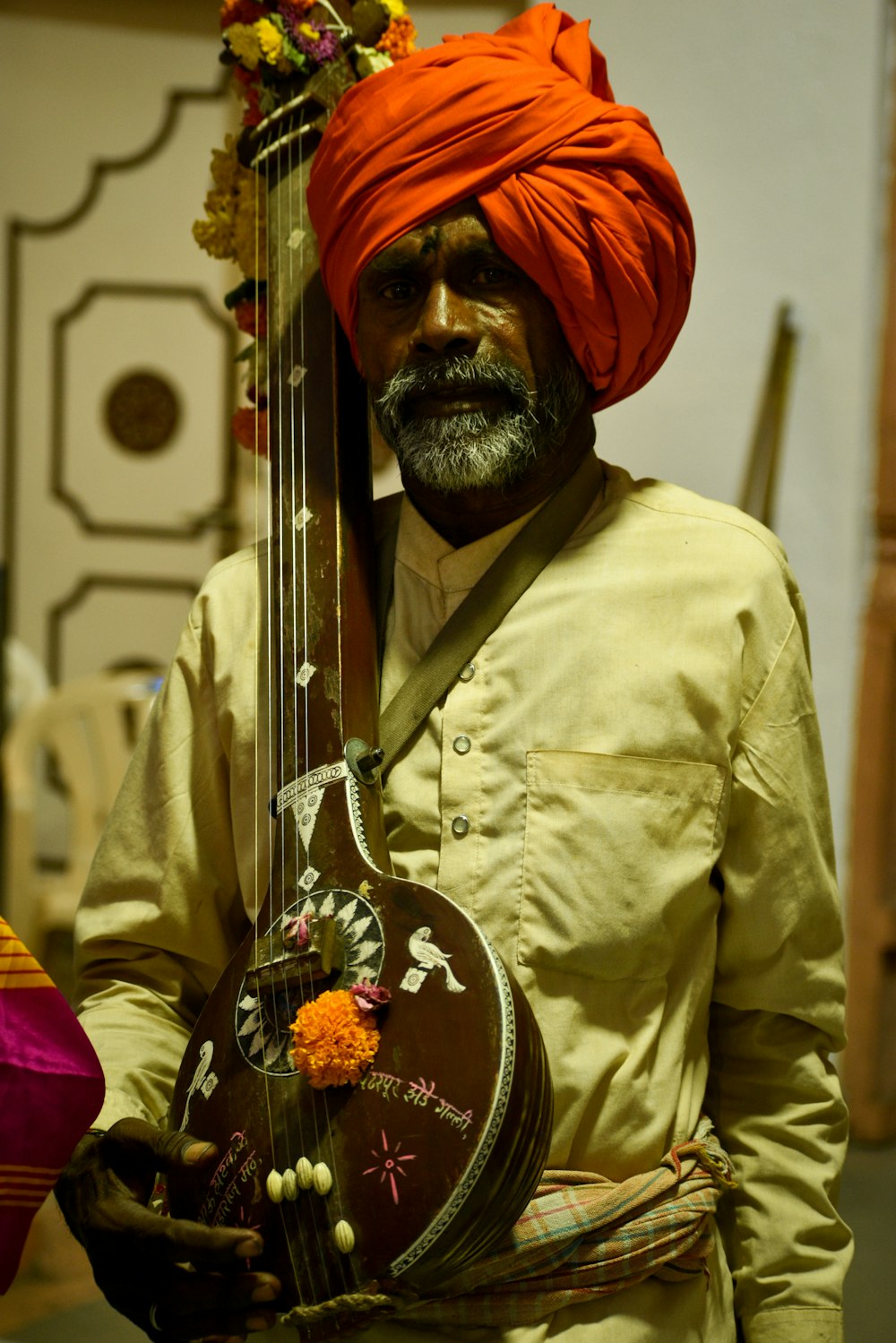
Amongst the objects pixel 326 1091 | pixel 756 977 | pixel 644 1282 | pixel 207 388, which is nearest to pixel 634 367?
pixel 756 977

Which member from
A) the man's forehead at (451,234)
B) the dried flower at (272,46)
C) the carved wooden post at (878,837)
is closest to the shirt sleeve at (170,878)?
the man's forehead at (451,234)

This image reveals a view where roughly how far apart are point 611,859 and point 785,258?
6.96ft

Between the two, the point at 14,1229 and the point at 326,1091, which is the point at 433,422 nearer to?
the point at 326,1091

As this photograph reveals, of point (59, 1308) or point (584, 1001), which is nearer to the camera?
point (584, 1001)

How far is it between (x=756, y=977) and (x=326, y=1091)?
0.47 meters

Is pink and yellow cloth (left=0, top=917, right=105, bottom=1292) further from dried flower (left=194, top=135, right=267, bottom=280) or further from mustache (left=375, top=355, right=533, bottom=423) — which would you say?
dried flower (left=194, top=135, right=267, bottom=280)

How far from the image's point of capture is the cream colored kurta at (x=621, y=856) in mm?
1281

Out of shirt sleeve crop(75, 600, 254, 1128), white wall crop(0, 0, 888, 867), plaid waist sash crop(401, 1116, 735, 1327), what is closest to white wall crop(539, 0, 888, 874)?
white wall crop(0, 0, 888, 867)

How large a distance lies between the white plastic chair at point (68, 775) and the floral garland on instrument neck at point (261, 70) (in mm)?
2870

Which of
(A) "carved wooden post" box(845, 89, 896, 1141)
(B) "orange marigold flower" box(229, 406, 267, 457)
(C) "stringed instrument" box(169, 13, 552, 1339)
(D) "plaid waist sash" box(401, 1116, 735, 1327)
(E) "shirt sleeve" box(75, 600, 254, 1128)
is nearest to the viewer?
(C) "stringed instrument" box(169, 13, 552, 1339)

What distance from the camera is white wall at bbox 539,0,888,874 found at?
2.64 m

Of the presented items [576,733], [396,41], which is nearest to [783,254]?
[396,41]

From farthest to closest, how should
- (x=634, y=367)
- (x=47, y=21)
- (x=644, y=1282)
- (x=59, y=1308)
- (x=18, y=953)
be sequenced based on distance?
(x=47, y=21) < (x=59, y=1308) < (x=634, y=367) < (x=644, y=1282) < (x=18, y=953)

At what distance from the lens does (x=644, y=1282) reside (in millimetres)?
1278
